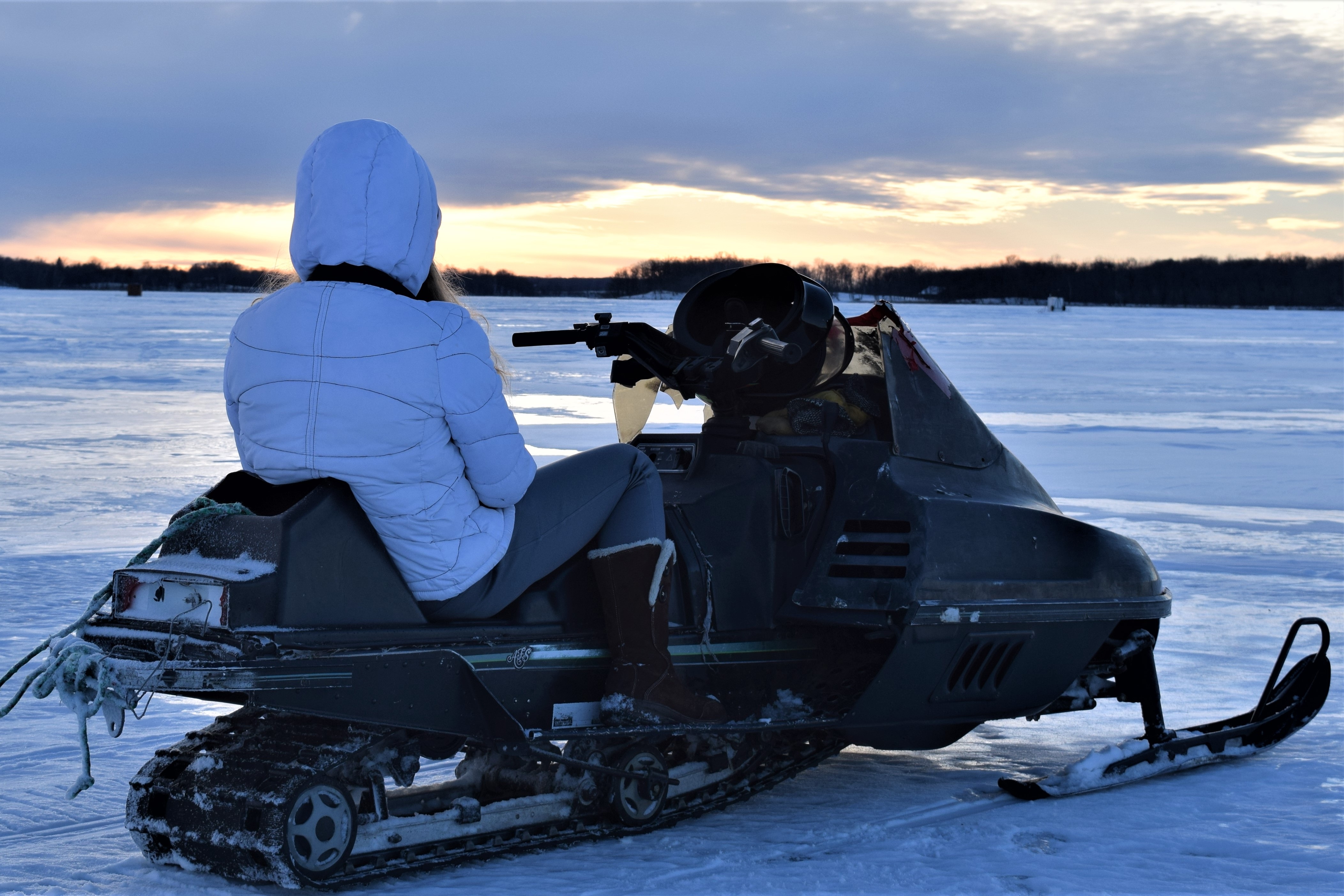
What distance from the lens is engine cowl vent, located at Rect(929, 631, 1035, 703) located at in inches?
145

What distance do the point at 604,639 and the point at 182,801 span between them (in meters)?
1.03

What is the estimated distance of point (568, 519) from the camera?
315cm

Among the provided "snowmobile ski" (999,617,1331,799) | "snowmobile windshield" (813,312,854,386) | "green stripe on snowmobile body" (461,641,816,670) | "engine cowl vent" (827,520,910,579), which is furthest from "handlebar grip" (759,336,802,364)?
"snowmobile ski" (999,617,1331,799)

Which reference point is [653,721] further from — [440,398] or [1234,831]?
[1234,831]

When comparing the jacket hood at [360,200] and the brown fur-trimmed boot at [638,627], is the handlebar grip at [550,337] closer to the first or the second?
the brown fur-trimmed boot at [638,627]

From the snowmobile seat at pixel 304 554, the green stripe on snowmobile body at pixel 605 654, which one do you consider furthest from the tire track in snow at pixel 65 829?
the green stripe on snowmobile body at pixel 605 654

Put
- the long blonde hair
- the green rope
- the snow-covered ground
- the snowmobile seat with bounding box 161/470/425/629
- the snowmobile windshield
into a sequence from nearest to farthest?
the green rope
the snowmobile seat with bounding box 161/470/425/629
the long blonde hair
the snow-covered ground
the snowmobile windshield

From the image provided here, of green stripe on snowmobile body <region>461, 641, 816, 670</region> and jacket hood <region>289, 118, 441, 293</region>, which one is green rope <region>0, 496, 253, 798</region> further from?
green stripe on snowmobile body <region>461, 641, 816, 670</region>

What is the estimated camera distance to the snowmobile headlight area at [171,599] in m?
2.68

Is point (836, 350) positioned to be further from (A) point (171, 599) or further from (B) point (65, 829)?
(B) point (65, 829)

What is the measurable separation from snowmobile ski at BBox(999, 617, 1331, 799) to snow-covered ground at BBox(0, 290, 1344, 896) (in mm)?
51

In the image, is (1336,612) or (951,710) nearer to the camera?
(951,710)

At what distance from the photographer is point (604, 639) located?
3311 mm

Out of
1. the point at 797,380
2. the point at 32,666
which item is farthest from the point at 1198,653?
the point at 32,666
